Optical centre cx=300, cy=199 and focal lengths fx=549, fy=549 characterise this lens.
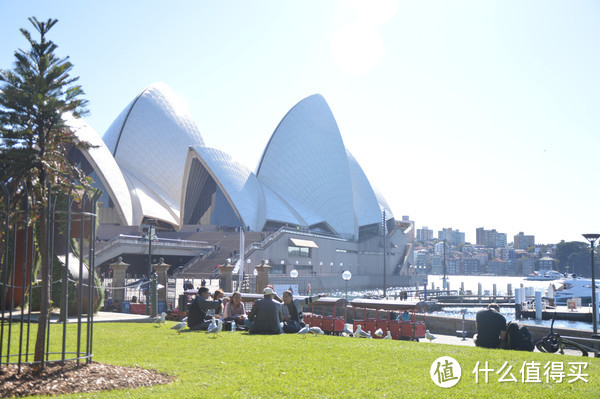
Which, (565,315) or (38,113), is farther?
(565,315)

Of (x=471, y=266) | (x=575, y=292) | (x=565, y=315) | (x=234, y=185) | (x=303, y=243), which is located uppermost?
(x=234, y=185)

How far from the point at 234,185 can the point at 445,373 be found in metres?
43.6

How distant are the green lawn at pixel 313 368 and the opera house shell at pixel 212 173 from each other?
125ft

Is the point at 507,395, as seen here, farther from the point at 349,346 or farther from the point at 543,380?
the point at 349,346

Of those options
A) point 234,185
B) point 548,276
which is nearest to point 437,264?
point 548,276

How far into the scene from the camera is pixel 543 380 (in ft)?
18.6

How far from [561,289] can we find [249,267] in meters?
26.4

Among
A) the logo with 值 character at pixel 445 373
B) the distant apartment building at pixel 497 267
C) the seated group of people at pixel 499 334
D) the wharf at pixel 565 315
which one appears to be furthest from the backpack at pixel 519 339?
the distant apartment building at pixel 497 267

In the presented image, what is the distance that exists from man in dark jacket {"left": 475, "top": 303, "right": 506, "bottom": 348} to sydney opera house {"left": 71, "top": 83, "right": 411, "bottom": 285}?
30.7 metres

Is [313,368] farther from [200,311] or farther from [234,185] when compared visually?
[234,185]

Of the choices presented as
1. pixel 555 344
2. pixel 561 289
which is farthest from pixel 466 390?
pixel 561 289

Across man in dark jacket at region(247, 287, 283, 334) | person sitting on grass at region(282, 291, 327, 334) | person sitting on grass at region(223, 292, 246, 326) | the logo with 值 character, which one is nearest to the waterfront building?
person sitting on grass at region(223, 292, 246, 326)

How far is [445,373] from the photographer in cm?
565

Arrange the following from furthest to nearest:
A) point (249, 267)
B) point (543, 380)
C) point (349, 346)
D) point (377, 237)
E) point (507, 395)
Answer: point (377, 237) < point (249, 267) < point (349, 346) < point (543, 380) < point (507, 395)
